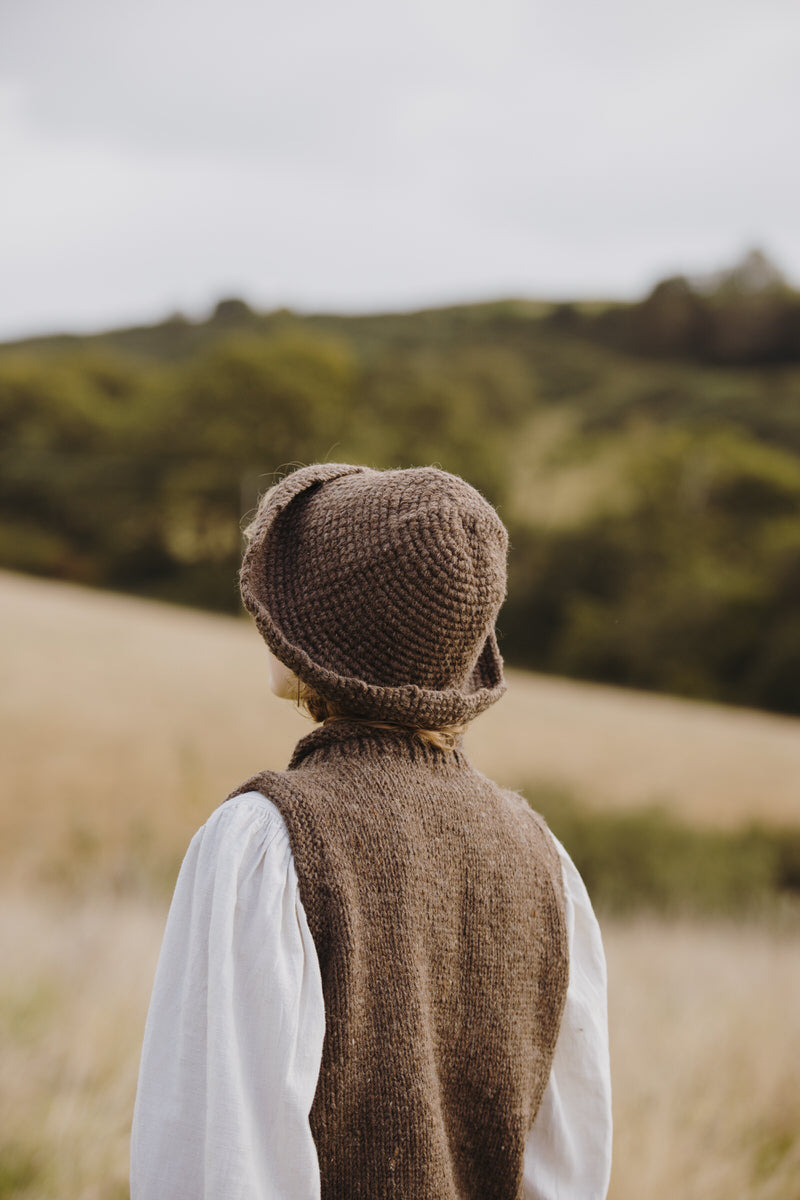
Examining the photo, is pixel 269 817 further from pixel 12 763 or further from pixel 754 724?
pixel 754 724

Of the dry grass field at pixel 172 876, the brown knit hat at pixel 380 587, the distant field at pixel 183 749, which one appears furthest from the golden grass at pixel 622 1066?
the distant field at pixel 183 749

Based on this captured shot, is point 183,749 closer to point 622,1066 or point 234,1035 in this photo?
point 622,1066

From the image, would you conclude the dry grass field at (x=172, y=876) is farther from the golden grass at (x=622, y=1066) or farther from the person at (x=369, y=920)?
the person at (x=369, y=920)

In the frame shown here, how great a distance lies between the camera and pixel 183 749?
11961mm

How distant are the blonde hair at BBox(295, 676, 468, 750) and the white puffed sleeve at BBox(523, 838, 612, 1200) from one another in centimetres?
27

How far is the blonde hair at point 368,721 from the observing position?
136cm

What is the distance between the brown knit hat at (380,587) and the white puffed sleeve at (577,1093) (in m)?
0.40

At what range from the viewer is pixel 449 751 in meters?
1.41

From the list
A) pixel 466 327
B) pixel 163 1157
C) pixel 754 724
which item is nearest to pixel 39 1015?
pixel 163 1157

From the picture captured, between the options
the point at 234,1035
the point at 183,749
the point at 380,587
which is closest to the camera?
the point at 234,1035

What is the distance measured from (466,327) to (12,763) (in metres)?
62.1

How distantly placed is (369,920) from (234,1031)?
197 mm

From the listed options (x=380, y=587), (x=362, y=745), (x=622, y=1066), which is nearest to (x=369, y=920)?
(x=362, y=745)


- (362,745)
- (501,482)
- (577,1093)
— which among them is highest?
(362,745)
